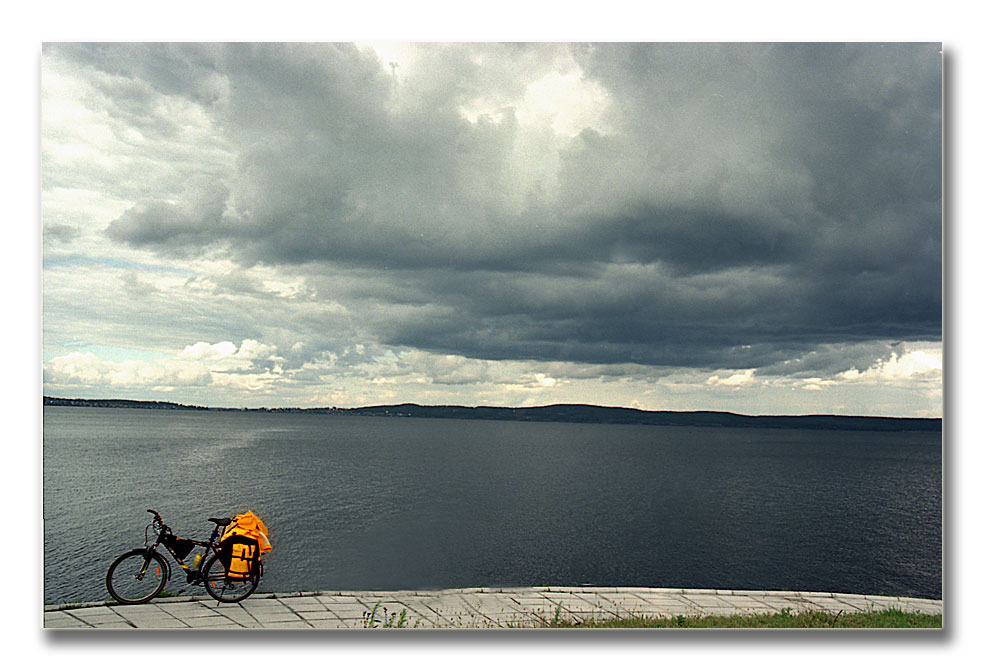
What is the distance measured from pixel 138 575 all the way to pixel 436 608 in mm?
3226

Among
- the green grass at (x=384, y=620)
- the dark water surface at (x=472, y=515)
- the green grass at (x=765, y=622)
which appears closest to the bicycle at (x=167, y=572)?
the dark water surface at (x=472, y=515)

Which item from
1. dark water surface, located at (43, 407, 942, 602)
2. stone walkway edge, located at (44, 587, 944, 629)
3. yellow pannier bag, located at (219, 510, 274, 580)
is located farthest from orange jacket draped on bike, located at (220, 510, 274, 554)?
dark water surface, located at (43, 407, 942, 602)

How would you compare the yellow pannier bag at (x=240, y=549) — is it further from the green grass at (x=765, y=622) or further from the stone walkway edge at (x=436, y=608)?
the green grass at (x=765, y=622)

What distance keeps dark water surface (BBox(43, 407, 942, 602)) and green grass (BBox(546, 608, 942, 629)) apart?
2160 mm

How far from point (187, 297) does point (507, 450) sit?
113 feet

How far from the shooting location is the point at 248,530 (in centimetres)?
736

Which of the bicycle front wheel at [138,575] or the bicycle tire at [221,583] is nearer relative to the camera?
the bicycle front wheel at [138,575]

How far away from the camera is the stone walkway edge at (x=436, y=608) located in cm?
706

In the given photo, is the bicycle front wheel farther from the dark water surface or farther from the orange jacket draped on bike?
the orange jacket draped on bike

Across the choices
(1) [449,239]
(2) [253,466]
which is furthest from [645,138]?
(2) [253,466]

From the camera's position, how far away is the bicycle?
7.00m

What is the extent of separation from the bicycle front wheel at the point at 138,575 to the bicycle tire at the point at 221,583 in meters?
0.43

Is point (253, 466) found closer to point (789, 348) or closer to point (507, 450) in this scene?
point (507, 450)

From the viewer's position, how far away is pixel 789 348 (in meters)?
10.6
